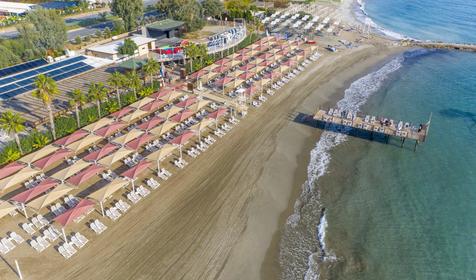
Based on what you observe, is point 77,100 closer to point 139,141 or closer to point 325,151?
point 139,141

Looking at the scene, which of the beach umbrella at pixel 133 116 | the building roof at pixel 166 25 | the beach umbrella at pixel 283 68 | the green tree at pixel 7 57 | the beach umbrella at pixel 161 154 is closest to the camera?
the beach umbrella at pixel 161 154

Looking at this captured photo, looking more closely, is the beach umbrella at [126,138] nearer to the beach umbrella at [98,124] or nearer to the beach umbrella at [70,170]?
the beach umbrella at [98,124]

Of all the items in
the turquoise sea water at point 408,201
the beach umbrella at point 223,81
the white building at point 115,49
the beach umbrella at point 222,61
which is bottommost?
the turquoise sea water at point 408,201

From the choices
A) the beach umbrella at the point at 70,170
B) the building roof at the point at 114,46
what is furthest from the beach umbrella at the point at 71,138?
the building roof at the point at 114,46

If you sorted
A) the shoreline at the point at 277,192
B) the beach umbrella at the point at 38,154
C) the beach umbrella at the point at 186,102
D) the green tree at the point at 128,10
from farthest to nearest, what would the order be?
the green tree at the point at 128,10, the beach umbrella at the point at 186,102, the beach umbrella at the point at 38,154, the shoreline at the point at 277,192

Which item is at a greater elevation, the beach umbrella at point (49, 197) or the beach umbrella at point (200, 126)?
the beach umbrella at point (200, 126)

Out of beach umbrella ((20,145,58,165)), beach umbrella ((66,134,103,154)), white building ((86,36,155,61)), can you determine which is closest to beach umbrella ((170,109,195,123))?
beach umbrella ((66,134,103,154))

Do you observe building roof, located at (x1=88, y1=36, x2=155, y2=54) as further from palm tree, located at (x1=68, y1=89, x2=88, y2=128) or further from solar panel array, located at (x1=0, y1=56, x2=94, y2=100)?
palm tree, located at (x1=68, y1=89, x2=88, y2=128)

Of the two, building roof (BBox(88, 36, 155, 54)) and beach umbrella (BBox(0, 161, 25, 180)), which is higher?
building roof (BBox(88, 36, 155, 54))
